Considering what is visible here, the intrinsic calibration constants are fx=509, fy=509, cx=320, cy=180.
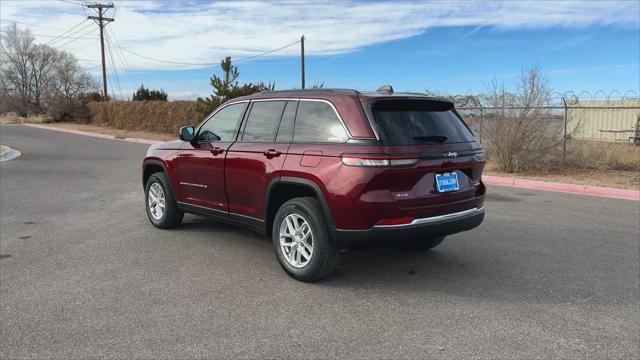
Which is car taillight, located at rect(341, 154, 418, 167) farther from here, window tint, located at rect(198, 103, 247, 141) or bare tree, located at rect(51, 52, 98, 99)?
bare tree, located at rect(51, 52, 98, 99)

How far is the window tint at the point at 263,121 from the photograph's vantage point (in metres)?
5.04

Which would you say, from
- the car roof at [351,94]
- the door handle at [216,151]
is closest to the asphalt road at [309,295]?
the door handle at [216,151]

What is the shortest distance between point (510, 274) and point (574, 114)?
10.4 m

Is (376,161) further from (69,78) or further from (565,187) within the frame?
(69,78)

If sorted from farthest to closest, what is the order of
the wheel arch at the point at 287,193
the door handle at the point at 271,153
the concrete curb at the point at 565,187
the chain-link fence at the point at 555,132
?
the chain-link fence at the point at 555,132
the concrete curb at the point at 565,187
the door handle at the point at 271,153
the wheel arch at the point at 287,193

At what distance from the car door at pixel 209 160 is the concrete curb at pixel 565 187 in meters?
7.77

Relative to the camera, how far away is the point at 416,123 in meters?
4.46

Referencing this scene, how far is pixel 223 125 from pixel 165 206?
150 cm

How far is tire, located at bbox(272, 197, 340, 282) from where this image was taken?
4379 millimetres

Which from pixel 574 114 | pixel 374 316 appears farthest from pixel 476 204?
pixel 574 114

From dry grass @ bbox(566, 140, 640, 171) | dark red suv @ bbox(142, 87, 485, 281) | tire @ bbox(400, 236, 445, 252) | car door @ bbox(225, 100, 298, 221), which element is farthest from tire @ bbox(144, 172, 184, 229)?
dry grass @ bbox(566, 140, 640, 171)

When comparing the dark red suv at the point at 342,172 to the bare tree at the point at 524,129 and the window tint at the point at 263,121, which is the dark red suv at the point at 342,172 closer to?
the window tint at the point at 263,121

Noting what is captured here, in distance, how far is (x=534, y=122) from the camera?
12875mm

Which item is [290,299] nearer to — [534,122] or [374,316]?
[374,316]
